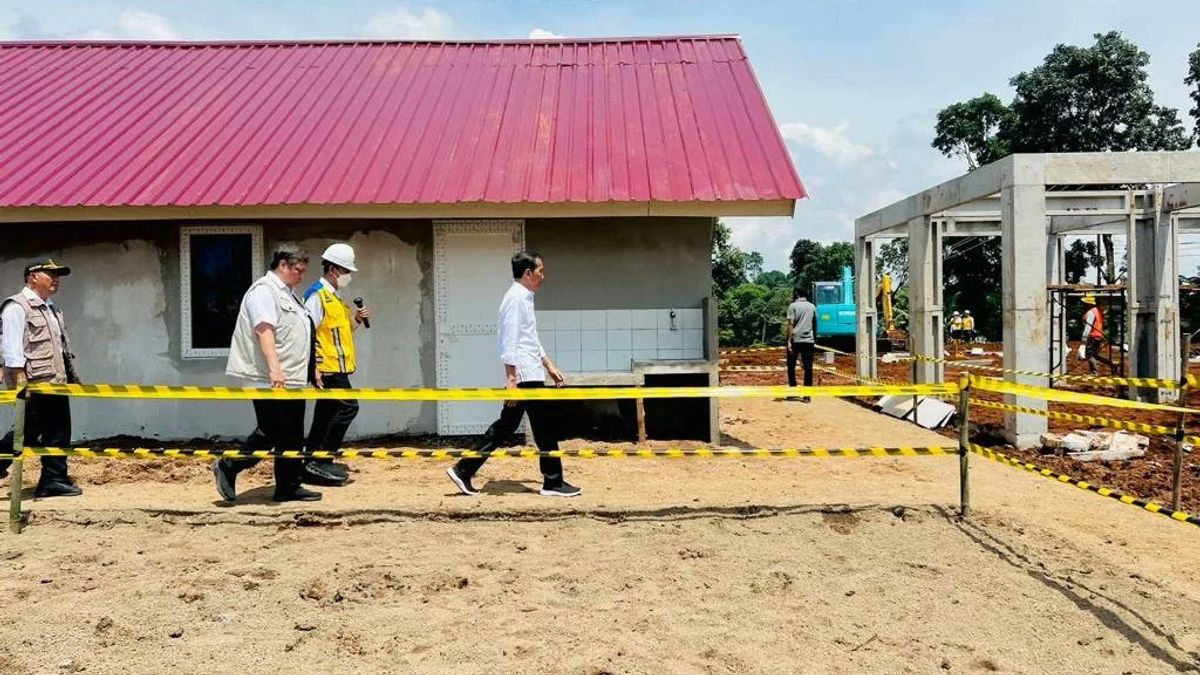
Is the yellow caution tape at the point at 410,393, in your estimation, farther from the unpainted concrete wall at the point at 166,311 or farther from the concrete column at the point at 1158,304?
the concrete column at the point at 1158,304

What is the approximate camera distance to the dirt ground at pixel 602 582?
3406mm

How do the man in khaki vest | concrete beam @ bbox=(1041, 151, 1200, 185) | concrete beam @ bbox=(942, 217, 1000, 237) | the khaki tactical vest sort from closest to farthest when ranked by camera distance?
the man in khaki vest
the khaki tactical vest
concrete beam @ bbox=(1041, 151, 1200, 185)
concrete beam @ bbox=(942, 217, 1000, 237)

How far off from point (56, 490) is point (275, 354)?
2293mm

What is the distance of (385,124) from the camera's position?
961 centimetres

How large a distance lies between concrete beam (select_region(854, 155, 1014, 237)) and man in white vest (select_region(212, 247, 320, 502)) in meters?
7.46

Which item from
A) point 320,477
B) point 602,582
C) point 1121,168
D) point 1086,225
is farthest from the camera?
point 1086,225

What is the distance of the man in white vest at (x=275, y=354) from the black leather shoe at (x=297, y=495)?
0.35 ft

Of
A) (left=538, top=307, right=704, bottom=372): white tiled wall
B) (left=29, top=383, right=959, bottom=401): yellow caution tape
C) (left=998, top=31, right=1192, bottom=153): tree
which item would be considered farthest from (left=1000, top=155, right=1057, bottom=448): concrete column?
(left=998, top=31, right=1192, bottom=153): tree

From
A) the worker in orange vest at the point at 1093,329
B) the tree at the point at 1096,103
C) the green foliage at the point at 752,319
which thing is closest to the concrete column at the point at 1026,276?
the worker in orange vest at the point at 1093,329

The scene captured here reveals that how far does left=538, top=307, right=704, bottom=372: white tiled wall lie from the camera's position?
8477 millimetres

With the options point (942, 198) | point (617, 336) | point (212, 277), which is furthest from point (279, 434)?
point (942, 198)

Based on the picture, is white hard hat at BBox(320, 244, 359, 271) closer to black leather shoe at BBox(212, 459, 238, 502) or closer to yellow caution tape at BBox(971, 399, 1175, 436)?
black leather shoe at BBox(212, 459, 238, 502)

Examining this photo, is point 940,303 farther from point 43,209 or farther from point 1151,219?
point 43,209

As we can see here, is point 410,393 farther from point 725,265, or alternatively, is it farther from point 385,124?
point 725,265
